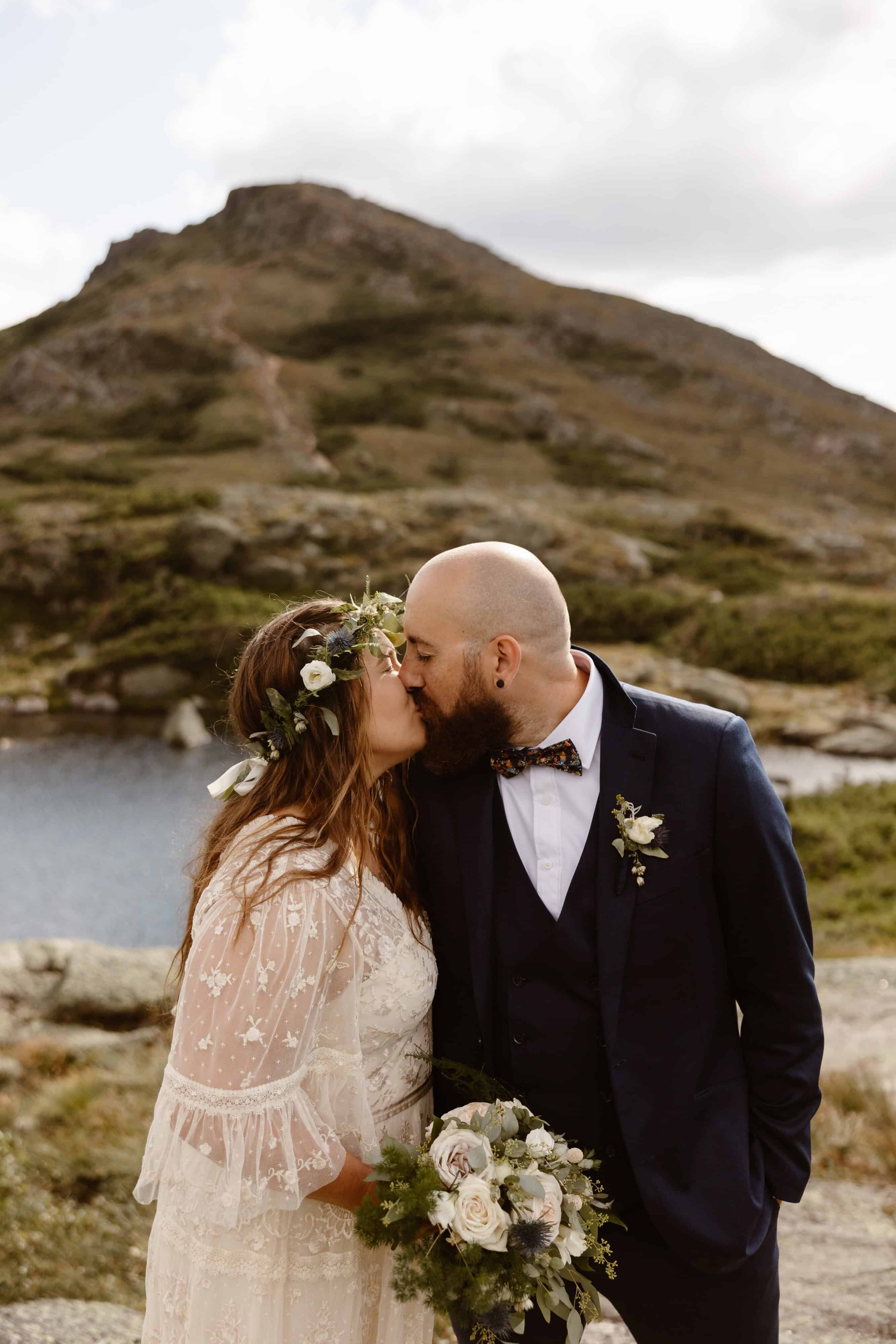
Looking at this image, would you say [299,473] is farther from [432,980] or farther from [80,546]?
[432,980]

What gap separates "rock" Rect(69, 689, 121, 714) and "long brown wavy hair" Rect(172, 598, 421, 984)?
28.2m

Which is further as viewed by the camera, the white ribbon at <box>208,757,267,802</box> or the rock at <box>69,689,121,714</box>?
the rock at <box>69,689,121,714</box>

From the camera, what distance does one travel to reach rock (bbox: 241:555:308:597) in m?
39.2

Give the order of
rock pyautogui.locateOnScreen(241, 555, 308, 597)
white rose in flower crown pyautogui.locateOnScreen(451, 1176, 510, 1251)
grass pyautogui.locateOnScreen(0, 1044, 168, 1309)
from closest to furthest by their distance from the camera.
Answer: white rose in flower crown pyautogui.locateOnScreen(451, 1176, 510, 1251)
grass pyautogui.locateOnScreen(0, 1044, 168, 1309)
rock pyautogui.locateOnScreen(241, 555, 308, 597)

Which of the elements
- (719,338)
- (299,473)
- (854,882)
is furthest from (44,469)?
(719,338)

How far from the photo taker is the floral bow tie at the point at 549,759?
295 centimetres

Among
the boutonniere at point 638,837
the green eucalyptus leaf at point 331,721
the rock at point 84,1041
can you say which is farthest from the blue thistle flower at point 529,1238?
the rock at point 84,1041

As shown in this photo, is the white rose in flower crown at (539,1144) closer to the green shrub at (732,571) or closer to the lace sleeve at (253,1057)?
the lace sleeve at (253,1057)

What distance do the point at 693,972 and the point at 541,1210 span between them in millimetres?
790

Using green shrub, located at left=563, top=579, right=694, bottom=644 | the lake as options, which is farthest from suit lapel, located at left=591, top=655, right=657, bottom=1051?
green shrub, located at left=563, top=579, right=694, bottom=644

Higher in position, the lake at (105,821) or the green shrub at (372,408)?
the green shrub at (372,408)

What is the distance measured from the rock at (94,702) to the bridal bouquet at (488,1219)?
2886cm

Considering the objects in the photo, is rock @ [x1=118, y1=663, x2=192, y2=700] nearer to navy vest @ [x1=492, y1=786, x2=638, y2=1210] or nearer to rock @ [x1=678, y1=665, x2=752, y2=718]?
rock @ [x1=678, y1=665, x2=752, y2=718]

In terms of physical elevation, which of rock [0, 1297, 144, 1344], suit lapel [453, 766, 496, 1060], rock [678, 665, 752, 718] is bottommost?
rock [678, 665, 752, 718]
